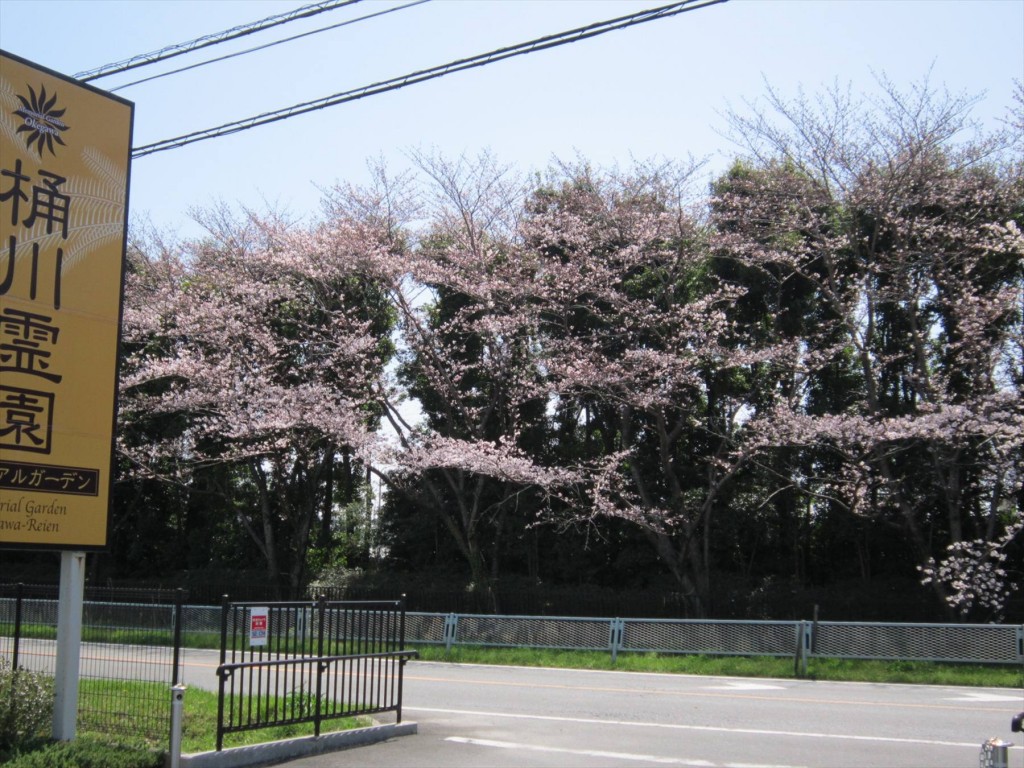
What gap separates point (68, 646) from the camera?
31.9 feet

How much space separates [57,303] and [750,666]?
46.8ft

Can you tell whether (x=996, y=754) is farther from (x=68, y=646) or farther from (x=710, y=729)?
(x=68, y=646)

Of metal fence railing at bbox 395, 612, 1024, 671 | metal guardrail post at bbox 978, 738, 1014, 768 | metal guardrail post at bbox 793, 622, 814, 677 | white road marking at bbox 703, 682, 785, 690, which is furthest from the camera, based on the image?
metal guardrail post at bbox 793, 622, 814, 677

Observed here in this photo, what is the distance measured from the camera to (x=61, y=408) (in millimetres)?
9820

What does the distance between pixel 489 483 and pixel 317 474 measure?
6.13 m

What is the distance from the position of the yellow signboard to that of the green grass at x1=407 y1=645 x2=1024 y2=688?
12.4 meters

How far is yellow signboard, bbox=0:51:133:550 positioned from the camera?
947 cm

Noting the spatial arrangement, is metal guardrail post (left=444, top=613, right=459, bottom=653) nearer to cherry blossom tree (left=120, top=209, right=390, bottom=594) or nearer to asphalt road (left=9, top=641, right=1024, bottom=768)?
asphalt road (left=9, top=641, right=1024, bottom=768)

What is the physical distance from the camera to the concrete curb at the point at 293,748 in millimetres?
9266

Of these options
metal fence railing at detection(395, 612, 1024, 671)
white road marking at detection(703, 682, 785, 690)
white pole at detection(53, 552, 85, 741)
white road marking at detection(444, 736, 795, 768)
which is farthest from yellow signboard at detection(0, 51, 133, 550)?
metal fence railing at detection(395, 612, 1024, 671)

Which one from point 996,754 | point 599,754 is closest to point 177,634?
point 599,754

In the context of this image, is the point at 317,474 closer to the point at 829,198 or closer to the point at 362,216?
the point at 362,216

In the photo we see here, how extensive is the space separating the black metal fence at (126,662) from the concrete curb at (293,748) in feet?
3.42

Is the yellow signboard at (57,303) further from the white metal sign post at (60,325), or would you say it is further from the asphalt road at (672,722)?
the asphalt road at (672,722)
